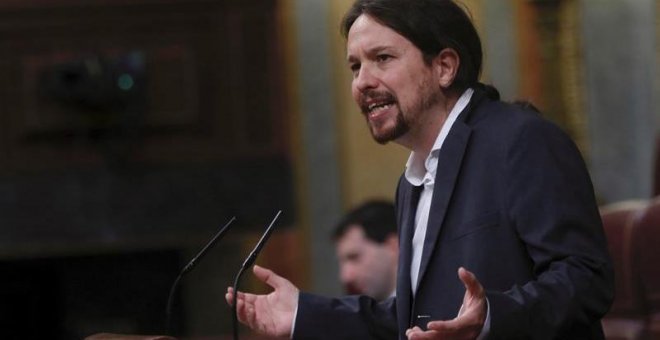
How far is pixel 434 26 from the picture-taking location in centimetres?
374

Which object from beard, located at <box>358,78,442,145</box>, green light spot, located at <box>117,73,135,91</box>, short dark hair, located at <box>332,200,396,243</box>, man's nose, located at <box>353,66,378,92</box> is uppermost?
man's nose, located at <box>353,66,378,92</box>

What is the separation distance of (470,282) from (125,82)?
5801mm

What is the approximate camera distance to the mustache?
12.3 ft

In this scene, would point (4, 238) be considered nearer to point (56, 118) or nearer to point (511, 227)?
point (56, 118)

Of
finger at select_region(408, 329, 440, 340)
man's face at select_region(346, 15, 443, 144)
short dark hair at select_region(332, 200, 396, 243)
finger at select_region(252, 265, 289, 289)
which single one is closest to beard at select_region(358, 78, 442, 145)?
man's face at select_region(346, 15, 443, 144)

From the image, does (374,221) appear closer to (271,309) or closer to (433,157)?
(271,309)

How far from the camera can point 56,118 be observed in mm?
9102

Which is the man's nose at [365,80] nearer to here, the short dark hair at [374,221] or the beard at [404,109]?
the beard at [404,109]

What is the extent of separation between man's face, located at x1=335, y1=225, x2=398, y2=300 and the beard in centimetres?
295

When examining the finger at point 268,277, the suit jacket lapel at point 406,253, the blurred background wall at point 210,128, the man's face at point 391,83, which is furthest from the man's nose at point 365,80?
the blurred background wall at point 210,128

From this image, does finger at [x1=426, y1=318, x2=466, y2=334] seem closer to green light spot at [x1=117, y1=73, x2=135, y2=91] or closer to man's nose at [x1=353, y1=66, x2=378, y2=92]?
man's nose at [x1=353, y1=66, x2=378, y2=92]

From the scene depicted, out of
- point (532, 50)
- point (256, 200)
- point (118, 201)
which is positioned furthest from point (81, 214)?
point (532, 50)

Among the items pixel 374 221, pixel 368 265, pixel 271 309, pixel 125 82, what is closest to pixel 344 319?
pixel 271 309

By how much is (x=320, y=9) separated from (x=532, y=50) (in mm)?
958
